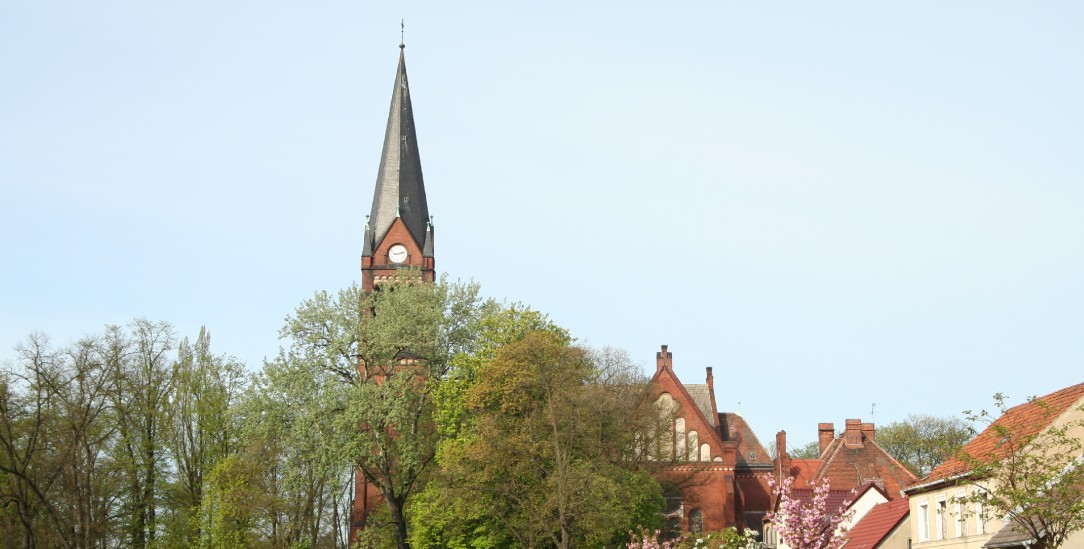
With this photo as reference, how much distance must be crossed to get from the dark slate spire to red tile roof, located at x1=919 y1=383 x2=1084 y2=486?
143 feet

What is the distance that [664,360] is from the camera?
75062mm

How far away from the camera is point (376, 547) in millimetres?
54500

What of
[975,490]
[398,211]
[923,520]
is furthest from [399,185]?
[975,490]

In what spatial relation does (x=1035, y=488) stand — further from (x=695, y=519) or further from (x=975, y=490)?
(x=695, y=519)

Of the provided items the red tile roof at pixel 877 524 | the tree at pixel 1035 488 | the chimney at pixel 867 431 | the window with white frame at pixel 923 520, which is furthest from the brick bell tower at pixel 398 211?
the tree at pixel 1035 488

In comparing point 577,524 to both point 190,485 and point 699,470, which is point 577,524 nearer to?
point 190,485

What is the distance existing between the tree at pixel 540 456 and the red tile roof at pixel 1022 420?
38.3 ft

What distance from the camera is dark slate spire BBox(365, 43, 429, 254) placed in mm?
73438

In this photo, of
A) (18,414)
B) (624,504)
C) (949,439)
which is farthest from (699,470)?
(949,439)

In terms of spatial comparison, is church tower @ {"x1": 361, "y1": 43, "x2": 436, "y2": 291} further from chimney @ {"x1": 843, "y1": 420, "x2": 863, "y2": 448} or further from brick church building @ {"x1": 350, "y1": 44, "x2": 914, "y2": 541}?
chimney @ {"x1": 843, "y1": 420, "x2": 863, "y2": 448}

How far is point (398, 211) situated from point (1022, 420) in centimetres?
4965

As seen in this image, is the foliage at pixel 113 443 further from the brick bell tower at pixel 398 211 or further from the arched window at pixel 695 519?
the arched window at pixel 695 519

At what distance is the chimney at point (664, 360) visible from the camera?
7425 cm

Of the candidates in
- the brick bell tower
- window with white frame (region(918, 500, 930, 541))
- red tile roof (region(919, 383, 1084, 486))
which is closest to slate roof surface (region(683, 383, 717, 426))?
the brick bell tower
